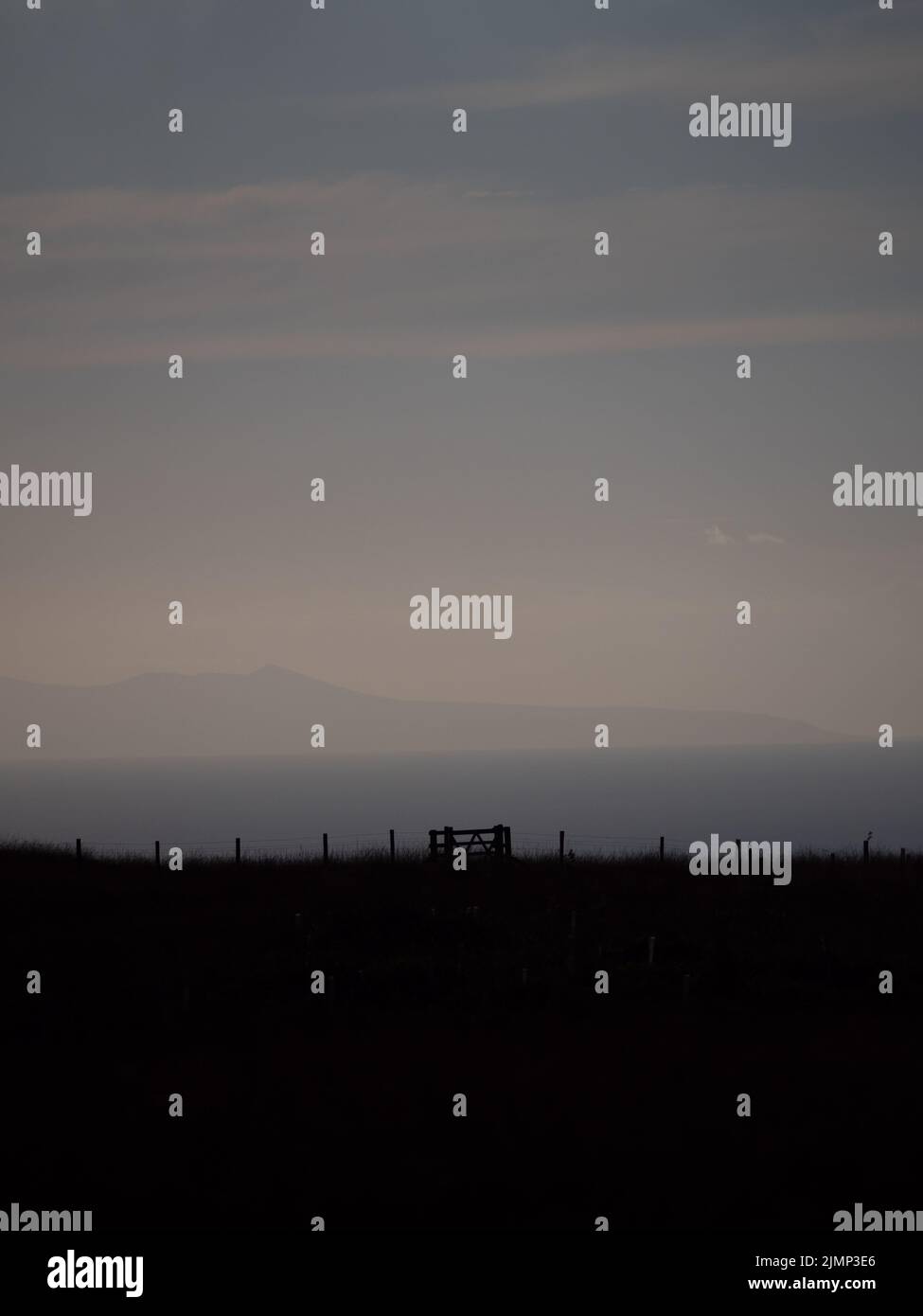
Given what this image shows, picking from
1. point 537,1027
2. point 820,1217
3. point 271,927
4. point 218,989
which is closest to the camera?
point 820,1217

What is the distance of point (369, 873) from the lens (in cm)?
4409

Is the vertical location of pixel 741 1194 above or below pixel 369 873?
below

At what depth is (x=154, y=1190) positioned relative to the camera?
21.0m

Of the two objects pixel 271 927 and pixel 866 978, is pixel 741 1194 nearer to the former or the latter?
pixel 866 978

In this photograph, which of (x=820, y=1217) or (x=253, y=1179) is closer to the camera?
(x=820, y=1217)

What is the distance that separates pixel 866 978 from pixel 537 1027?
30.6 ft

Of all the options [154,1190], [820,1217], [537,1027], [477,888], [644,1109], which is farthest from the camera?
[477,888]
